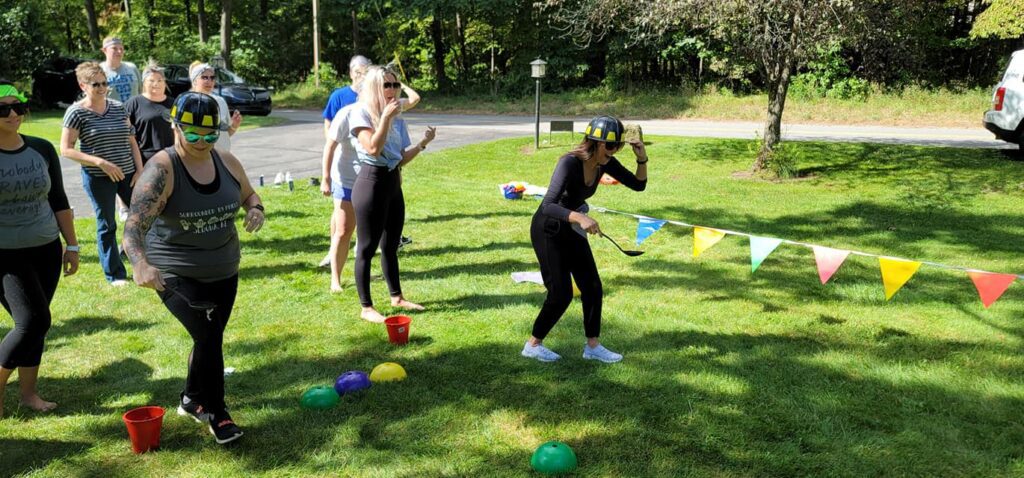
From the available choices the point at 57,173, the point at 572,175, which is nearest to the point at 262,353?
the point at 57,173

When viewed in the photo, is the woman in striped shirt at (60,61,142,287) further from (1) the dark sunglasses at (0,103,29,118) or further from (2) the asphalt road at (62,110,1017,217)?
(2) the asphalt road at (62,110,1017,217)

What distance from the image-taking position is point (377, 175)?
5633 millimetres

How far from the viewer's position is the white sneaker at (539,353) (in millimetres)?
5070

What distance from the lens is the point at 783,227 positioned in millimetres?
9336

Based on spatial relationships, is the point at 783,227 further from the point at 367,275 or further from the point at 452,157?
the point at 452,157

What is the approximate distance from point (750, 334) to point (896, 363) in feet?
3.26

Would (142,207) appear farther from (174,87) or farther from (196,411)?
(174,87)

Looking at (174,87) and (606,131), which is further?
(174,87)

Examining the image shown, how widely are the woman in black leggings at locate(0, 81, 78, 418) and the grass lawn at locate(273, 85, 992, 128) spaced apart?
21.1 m

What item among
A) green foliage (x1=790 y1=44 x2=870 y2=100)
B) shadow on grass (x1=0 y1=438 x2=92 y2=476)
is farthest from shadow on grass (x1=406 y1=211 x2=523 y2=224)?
green foliage (x1=790 y1=44 x2=870 y2=100)

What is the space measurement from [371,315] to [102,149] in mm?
2789

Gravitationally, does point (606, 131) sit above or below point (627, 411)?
above

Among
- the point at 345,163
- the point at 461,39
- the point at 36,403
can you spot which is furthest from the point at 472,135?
the point at 461,39

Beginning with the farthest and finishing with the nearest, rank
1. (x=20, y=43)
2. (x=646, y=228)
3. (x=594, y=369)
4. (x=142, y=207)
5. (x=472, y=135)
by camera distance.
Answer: (x=20, y=43) → (x=472, y=135) → (x=646, y=228) → (x=594, y=369) → (x=142, y=207)
